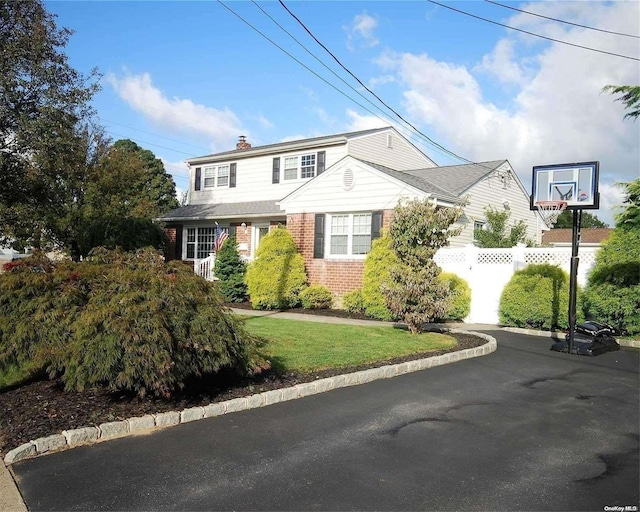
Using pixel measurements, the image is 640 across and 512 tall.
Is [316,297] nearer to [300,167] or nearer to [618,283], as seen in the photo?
[300,167]

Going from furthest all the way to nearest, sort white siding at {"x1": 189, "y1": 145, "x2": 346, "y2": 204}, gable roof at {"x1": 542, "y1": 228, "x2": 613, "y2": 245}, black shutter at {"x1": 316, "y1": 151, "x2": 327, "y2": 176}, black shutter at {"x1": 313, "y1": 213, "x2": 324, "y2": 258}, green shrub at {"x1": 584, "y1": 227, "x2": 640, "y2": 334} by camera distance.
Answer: gable roof at {"x1": 542, "y1": 228, "x2": 613, "y2": 245}
white siding at {"x1": 189, "y1": 145, "x2": 346, "y2": 204}
black shutter at {"x1": 316, "y1": 151, "x2": 327, "y2": 176}
black shutter at {"x1": 313, "y1": 213, "x2": 324, "y2": 258}
green shrub at {"x1": 584, "y1": 227, "x2": 640, "y2": 334}

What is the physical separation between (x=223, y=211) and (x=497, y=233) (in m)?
11.6

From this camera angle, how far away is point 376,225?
1697 centimetres

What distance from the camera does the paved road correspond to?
13.0 ft

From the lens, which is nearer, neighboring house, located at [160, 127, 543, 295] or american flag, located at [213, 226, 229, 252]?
neighboring house, located at [160, 127, 543, 295]

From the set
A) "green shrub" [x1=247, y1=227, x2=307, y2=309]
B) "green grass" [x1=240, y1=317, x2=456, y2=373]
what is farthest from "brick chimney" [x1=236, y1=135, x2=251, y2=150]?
"green grass" [x1=240, y1=317, x2=456, y2=373]

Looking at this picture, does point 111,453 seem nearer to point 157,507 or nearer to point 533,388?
point 157,507

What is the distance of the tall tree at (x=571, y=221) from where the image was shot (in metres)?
56.1

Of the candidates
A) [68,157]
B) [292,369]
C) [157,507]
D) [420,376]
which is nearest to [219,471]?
[157,507]

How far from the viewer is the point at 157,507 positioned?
12.4ft

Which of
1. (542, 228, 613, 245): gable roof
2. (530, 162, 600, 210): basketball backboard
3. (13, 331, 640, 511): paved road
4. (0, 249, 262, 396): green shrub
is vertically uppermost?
(542, 228, 613, 245): gable roof

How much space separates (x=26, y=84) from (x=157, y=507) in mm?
12290

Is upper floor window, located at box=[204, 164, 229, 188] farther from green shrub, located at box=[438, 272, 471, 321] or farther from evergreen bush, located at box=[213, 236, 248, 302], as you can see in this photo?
green shrub, located at box=[438, 272, 471, 321]

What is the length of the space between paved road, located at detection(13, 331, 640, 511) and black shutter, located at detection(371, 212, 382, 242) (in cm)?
998
